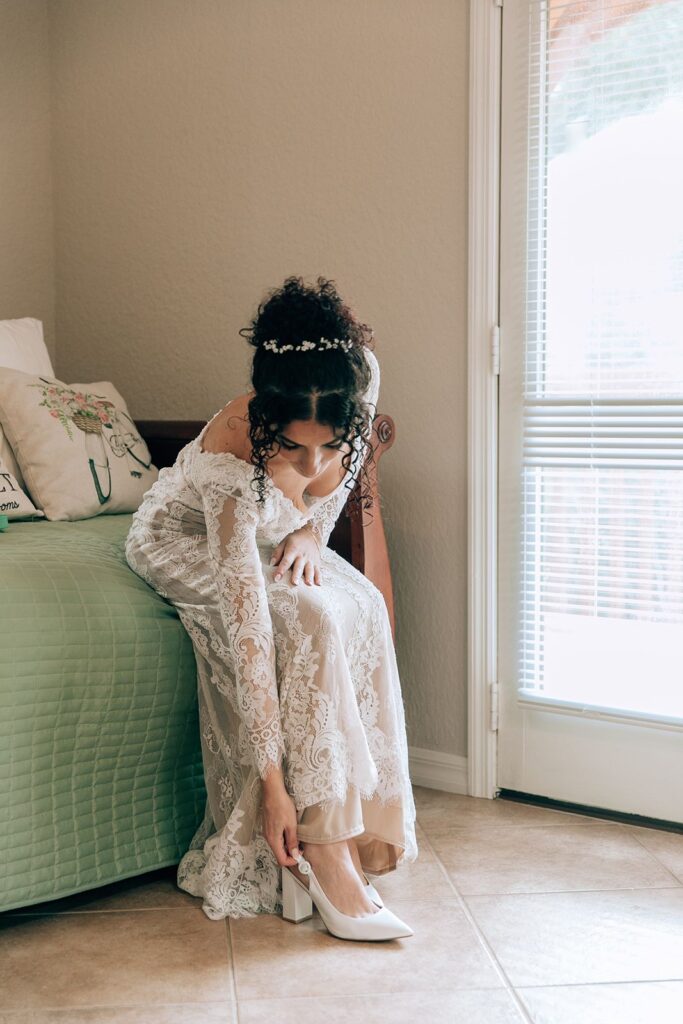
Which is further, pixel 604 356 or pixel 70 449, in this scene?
pixel 70 449

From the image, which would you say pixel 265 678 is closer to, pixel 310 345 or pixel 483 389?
pixel 310 345

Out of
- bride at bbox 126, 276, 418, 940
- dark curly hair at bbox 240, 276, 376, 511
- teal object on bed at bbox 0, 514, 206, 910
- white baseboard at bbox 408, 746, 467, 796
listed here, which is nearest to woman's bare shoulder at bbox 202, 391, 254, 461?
bride at bbox 126, 276, 418, 940

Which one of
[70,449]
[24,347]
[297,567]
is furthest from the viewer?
[24,347]

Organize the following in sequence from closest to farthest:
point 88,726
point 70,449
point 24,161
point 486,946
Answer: point 486,946 < point 88,726 < point 70,449 < point 24,161

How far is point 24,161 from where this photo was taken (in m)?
3.25

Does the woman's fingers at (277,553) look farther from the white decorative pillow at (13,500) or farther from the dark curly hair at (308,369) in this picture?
the white decorative pillow at (13,500)

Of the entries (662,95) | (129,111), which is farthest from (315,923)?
(129,111)

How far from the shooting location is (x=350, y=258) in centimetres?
268

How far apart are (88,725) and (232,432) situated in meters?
0.57

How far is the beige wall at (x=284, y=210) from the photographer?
8.32 feet

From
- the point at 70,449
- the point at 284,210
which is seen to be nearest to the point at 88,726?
the point at 70,449

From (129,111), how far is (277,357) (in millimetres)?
1729

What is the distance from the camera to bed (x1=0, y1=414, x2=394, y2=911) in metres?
1.81

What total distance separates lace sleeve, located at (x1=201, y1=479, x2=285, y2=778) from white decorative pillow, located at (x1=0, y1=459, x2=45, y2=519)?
0.70 meters
